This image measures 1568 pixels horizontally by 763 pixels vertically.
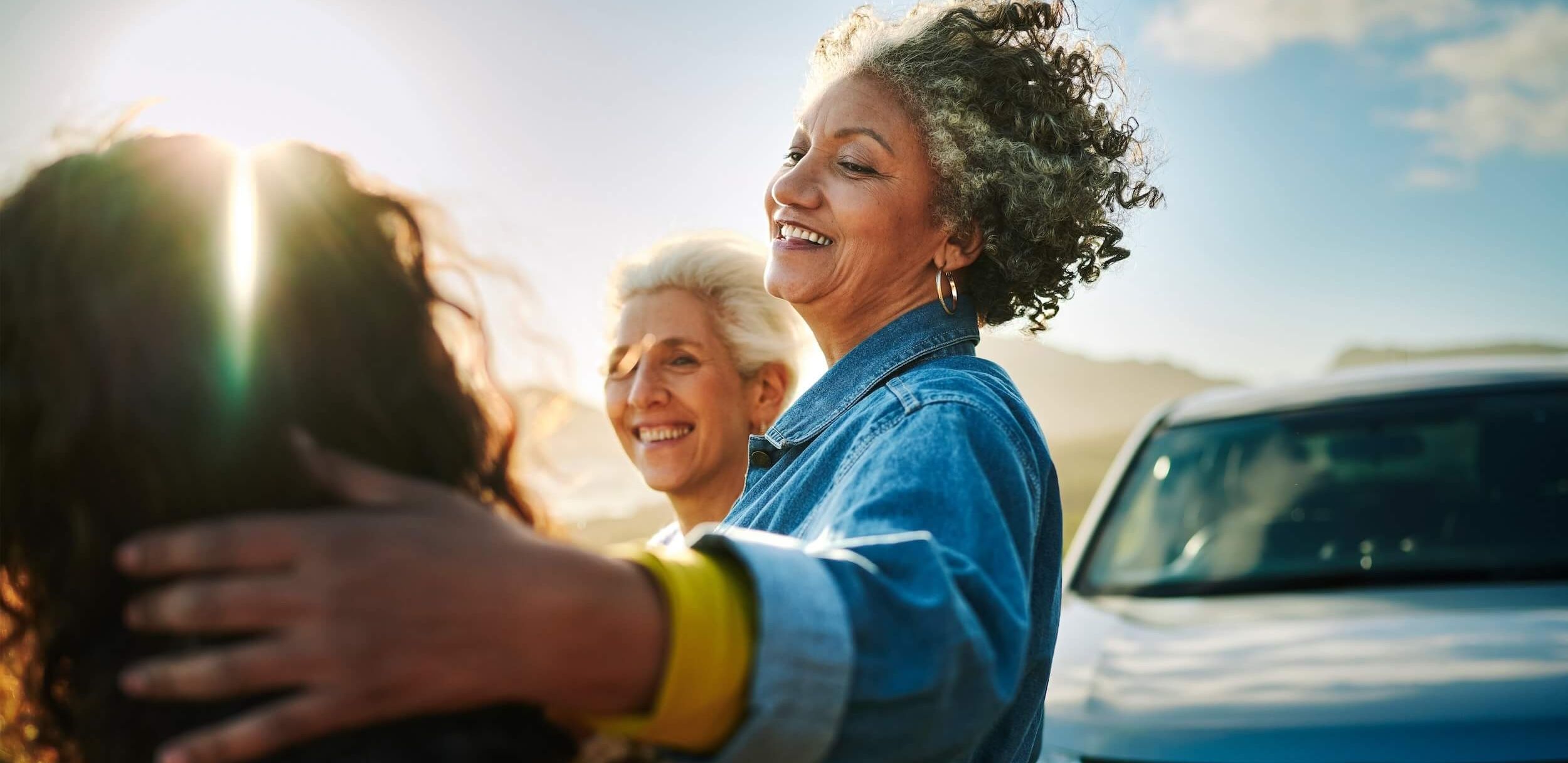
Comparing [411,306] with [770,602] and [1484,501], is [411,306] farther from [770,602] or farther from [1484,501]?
[1484,501]

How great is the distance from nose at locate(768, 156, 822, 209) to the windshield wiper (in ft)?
6.52

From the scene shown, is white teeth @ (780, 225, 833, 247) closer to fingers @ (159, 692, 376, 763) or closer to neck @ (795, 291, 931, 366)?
neck @ (795, 291, 931, 366)

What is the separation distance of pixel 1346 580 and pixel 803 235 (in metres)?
2.08

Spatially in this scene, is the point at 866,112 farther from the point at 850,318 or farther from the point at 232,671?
the point at 232,671

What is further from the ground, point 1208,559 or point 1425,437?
point 1425,437

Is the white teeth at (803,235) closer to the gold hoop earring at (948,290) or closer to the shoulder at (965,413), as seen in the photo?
the gold hoop earring at (948,290)

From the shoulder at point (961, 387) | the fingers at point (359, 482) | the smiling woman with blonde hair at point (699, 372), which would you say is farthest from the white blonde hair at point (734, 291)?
the fingers at point (359, 482)

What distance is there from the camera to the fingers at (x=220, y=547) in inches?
30.4

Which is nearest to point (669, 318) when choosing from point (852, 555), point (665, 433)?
point (665, 433)

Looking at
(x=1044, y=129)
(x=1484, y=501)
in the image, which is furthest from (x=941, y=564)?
(x=1484, y=501)

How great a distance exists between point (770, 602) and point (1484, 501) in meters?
3.25

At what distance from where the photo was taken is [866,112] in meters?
2.01

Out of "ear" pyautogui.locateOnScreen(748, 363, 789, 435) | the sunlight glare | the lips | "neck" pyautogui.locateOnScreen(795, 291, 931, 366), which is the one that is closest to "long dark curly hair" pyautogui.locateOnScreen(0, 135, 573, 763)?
the sunlight glare

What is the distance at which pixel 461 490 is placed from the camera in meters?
0.95
